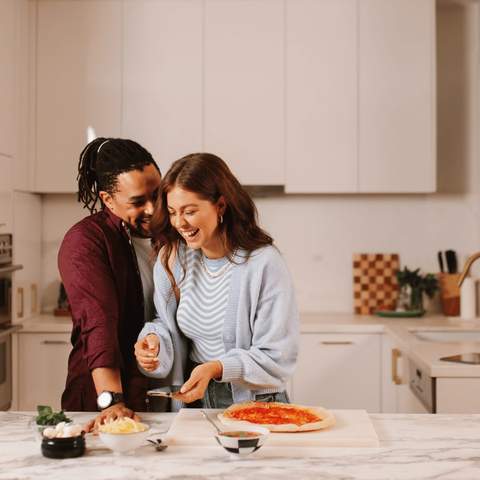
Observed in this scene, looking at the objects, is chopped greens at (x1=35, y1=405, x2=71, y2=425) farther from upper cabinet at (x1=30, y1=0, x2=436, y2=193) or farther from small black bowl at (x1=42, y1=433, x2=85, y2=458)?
upper cabinet at (x1=30, y1=0, x2=436, y2=193)

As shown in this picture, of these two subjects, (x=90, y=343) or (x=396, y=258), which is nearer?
(x=90, y=343)

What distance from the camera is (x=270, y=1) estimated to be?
156 inches

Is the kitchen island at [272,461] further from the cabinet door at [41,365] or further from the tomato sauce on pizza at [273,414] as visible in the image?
the cabinet door at [41,365]

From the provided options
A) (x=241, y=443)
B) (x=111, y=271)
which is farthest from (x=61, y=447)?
(x=111, y=271)

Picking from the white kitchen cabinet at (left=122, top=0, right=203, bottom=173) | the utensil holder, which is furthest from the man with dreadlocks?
the utensil holder

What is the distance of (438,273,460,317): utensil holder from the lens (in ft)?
13.3

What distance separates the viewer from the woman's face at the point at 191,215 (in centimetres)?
198

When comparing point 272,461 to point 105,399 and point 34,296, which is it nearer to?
point 105,399

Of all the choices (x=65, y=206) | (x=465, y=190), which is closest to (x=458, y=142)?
(x=465, y=190)

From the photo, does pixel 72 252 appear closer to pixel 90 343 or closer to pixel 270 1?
pixel 90 343

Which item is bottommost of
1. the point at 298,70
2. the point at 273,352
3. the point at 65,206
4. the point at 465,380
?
the point at 465,380

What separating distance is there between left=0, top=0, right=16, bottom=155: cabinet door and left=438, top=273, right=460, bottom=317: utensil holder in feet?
7.57

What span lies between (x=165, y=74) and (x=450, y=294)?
1872mm

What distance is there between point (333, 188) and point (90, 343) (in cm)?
226
